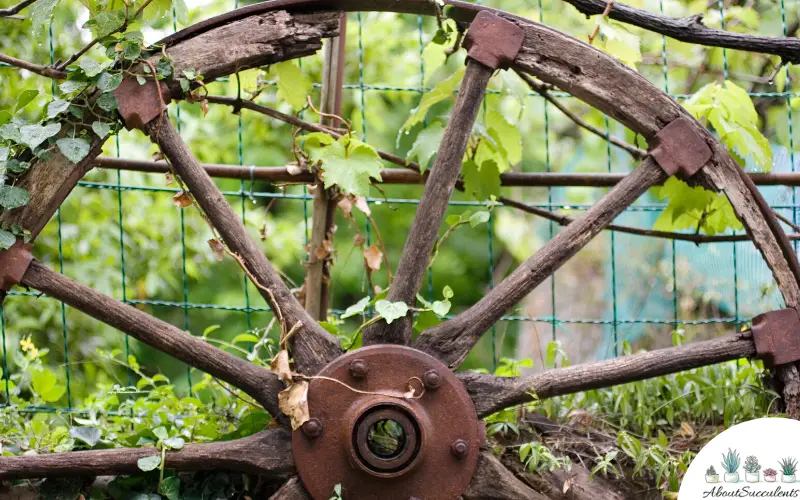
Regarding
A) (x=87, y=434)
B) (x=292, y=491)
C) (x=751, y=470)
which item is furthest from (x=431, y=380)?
(x=87, y=434)

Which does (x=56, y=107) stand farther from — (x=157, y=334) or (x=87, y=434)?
(x=87, y=434)

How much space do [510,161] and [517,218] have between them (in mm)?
5335

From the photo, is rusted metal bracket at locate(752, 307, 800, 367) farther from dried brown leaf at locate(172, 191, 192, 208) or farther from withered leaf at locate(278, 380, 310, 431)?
dried brown leaf at locate(172, 191, 192, 208)

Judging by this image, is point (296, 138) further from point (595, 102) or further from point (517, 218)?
point (517, 218)

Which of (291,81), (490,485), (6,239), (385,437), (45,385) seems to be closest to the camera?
(6,239)

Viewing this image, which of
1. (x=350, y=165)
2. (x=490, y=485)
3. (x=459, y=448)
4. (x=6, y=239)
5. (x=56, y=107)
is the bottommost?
(x=490, y=485)

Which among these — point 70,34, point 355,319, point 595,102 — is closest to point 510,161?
point 595,102

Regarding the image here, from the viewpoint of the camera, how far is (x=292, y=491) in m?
1.90

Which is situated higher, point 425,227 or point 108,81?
point 108,81

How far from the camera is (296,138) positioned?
7.97 feet

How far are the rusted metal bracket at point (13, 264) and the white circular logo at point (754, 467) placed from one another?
5.01ft

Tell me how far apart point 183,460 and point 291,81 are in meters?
1.02

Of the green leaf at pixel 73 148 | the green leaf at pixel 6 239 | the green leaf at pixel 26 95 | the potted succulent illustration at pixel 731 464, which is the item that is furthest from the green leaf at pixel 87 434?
the potted succulent illustration at pixel 731 464

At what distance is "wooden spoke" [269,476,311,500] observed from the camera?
1902mm
